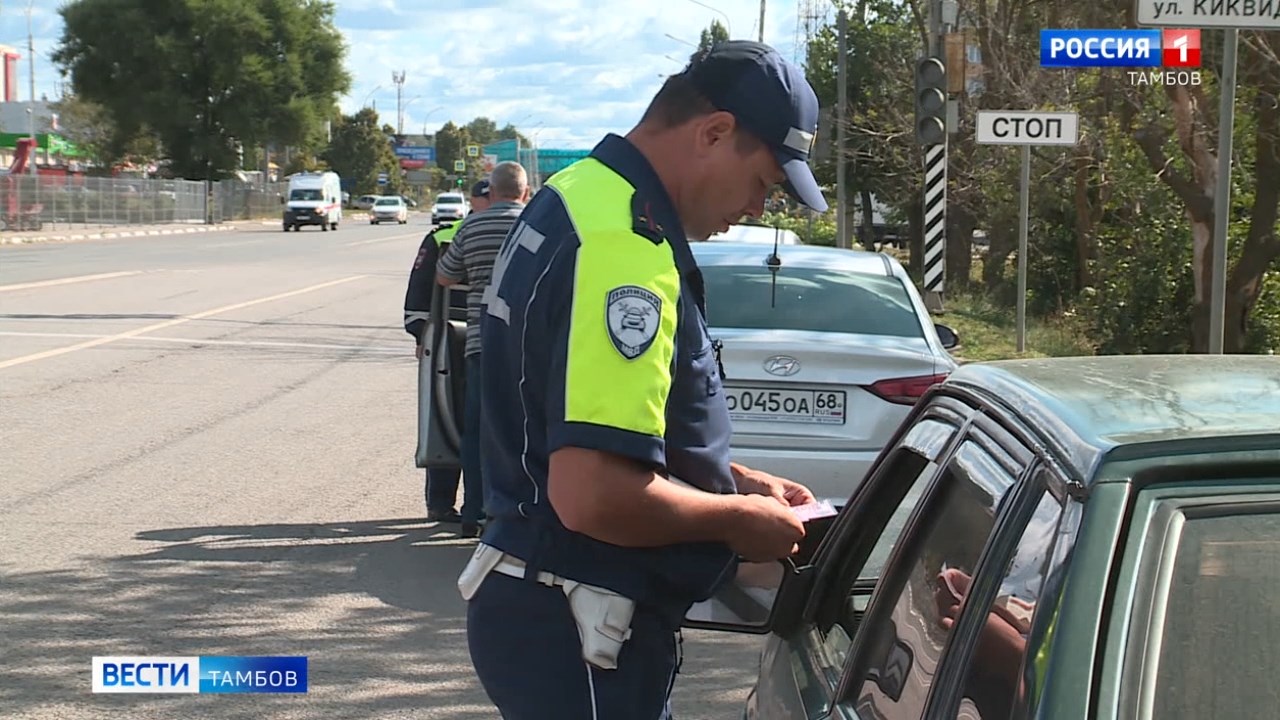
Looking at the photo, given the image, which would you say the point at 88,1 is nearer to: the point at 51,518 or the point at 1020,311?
the point at 1020,311

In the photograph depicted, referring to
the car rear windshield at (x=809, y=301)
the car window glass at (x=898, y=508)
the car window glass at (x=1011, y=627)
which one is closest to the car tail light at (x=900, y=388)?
the car rear windshield at (x=809, y=301)

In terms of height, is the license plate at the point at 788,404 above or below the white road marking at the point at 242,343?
above

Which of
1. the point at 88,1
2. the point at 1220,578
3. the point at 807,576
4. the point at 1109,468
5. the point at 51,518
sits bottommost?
the point at 51,518

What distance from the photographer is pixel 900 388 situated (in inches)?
264

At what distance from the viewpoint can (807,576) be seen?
119 inches

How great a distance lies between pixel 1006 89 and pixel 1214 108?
6.44 metres

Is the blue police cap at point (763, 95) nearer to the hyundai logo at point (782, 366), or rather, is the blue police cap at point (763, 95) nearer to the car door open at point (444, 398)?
the hyundai logo at point (782, 366)

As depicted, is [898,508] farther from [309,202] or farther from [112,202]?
[309,202]

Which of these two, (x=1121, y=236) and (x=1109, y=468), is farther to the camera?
(x=1121, y=236)

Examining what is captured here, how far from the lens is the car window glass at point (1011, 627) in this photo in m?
1.79

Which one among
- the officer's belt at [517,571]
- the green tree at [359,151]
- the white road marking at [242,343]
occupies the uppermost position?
the green tree at [359,151]

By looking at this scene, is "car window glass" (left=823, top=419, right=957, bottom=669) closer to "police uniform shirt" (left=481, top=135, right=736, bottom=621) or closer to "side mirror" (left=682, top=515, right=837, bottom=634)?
"side mirror" (left=682, top=515, right=837, bottom=634)

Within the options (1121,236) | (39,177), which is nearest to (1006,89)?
(1121,236)

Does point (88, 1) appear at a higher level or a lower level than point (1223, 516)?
higher
